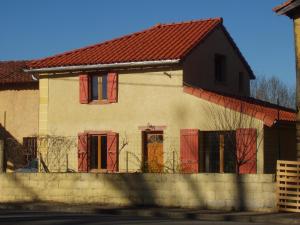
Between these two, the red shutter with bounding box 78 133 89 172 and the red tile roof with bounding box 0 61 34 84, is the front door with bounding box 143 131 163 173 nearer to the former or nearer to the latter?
the red shutter with bounding box 78 133 89 172

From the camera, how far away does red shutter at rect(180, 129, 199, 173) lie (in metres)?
23.1

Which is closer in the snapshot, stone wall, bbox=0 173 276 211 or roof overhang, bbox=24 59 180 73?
stone wall, bbox=0 173 276 211

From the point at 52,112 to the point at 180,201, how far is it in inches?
400

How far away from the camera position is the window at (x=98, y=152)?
25094 mm

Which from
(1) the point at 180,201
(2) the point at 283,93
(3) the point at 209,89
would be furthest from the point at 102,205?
(2) the point at 283,93

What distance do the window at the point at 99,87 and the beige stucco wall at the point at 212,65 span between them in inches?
136

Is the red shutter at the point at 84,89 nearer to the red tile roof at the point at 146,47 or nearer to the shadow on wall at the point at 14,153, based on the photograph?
the red tile roof at the point at 146,47

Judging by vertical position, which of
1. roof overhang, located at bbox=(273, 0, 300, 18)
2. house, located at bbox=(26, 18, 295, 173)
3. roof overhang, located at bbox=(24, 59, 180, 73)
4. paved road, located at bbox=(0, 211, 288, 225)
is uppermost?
roof overhang, located at bbox=(273, 0, 300, 18)

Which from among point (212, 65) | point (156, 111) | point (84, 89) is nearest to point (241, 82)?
point (212, 65)

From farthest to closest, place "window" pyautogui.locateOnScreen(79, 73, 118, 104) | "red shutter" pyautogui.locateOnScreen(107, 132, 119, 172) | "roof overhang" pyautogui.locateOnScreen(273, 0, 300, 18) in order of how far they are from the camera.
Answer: "window" pyautogui.locateOnScreen(79, 73, 118, 104)
"red shutter" pyautogui.locateOnScreen(107, 132, 119, 172)
"roof overhang" pyautogui.locateOnScreen(273, 0, 300, 18)

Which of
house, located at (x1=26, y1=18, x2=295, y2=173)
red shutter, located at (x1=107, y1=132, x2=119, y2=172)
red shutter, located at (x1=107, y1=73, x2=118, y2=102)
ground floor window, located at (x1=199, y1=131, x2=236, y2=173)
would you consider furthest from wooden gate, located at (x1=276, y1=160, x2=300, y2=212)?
red shutter, located at (x1=107, y1=73, x2=118, y2=102)

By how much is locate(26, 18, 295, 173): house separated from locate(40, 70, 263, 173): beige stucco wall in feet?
0.12

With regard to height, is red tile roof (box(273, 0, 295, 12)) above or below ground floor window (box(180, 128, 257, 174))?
above

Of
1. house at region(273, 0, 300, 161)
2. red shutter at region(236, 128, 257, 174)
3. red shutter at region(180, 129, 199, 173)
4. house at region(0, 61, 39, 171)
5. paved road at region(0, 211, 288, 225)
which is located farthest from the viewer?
house at region(0, 61, 39, 171)
